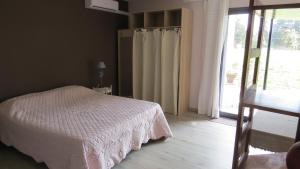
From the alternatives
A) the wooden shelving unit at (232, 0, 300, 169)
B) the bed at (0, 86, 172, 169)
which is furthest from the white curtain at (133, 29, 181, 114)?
the wooden shelving unit at (232, 0, 300, 169)

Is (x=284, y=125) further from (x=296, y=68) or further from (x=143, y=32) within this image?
(x=143, y=32)

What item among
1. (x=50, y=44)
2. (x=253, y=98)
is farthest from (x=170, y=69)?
(x=253, y=98)

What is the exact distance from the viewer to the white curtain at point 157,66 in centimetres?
370

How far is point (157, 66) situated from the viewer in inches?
154

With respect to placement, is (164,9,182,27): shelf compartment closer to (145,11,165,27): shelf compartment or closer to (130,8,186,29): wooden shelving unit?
(130,8,186,29): wooden shelving unit

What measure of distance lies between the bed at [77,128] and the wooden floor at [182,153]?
148 mm

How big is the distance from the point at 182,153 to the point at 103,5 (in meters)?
2.91

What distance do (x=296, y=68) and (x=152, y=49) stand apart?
2451 mm

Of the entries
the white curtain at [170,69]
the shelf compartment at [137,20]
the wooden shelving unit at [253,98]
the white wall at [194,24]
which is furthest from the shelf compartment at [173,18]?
the wooden shelving unit at [253,98]

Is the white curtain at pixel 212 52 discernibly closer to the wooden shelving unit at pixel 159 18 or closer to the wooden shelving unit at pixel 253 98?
the wooden shelving unit at pixel 159 18

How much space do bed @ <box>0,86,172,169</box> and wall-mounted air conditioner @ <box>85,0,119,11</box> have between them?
165cm

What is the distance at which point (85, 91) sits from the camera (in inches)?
131

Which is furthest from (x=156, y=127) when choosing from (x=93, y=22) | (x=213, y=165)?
(x=93, y=22)

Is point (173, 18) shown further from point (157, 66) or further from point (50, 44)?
point (50, 44)
